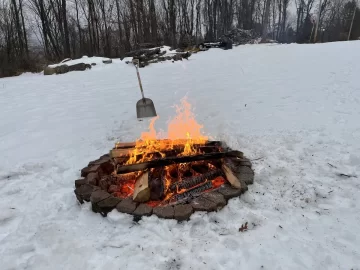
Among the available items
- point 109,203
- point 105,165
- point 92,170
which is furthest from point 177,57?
point 109,203

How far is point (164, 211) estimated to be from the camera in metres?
2.82

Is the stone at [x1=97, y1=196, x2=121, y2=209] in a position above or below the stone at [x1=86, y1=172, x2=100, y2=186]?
below

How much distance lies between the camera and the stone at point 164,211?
2.77 meters

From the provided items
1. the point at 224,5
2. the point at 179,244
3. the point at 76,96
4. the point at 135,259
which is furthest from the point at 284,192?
the point at 224,5

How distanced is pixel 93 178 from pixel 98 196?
1.65ft

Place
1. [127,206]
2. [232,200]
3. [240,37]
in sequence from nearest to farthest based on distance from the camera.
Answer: [127,206] < [232,200] < [240,37]

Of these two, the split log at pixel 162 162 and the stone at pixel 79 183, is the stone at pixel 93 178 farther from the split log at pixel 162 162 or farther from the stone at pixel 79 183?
the split log at pixel 162 162

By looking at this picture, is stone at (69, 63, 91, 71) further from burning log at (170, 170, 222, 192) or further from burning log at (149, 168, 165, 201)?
burning log at (170, 170, 222, 192)

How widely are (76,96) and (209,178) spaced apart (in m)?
6.56

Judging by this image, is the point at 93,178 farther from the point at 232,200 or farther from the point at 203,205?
the point at 232,200

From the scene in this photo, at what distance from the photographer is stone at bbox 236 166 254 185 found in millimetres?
3357

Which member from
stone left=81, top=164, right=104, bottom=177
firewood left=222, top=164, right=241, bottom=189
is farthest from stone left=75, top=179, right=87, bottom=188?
firewood left=222, top=164, right=241, bottom=189

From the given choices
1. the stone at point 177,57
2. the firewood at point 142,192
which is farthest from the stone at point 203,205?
the stone at point 177,57

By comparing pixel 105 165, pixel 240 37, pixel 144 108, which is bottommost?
pixel 105 165
